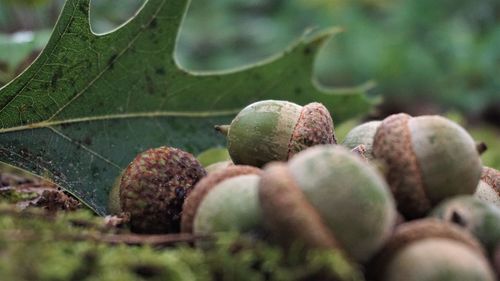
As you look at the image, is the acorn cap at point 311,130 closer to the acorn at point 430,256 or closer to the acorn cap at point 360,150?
the acorn cap at point 360,150

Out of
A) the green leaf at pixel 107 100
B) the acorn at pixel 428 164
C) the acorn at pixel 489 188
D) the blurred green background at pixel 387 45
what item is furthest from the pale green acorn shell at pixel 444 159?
the blurred green background at pixel 387 45

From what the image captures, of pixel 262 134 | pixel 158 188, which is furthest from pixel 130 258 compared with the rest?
pixel 262 134

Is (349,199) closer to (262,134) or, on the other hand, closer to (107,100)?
(262,134)

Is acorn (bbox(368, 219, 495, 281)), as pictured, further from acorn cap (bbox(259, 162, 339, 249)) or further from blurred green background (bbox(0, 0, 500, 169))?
blurred green background (bbox(0, 0, 500, 169))

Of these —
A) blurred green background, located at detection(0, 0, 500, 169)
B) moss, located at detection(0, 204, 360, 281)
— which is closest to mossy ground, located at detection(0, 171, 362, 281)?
moss, located at detection(0, 204, 360, 281)

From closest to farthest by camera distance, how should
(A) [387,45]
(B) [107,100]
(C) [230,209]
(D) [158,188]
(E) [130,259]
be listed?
1. (E) [130,259]
2. (C) [230,209]
3. (D) [158,188]
4. (B) [107,100]
5. (A) [387,45]

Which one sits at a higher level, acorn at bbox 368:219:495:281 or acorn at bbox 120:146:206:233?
acorn at bbox 120:146:206:233
